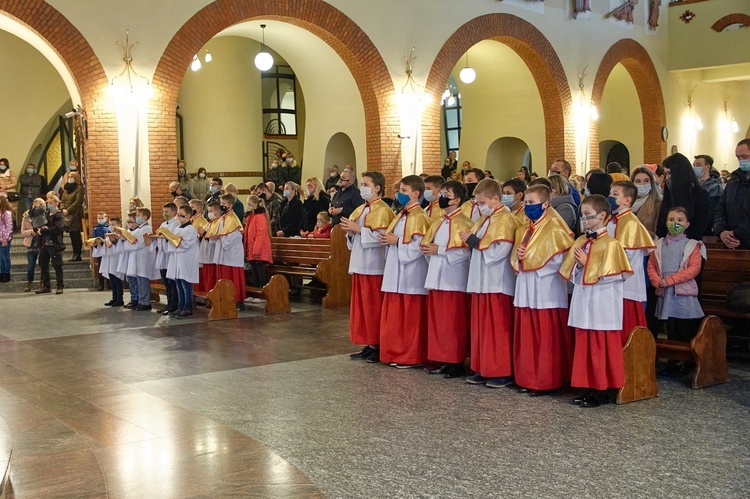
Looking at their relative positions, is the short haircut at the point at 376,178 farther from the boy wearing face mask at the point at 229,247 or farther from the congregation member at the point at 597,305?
the boy wearing face mask at the point at 229,247

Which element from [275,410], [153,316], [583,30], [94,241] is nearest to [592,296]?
[275,410]

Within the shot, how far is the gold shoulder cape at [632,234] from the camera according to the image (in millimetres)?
6367

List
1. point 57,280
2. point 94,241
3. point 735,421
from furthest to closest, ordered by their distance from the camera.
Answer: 1. point 57,280
2. point 94,241
3. point 735,421

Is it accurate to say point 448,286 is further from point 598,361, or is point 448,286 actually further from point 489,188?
point 598,361

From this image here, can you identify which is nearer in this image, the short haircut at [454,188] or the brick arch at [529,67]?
the short haircut at [454,188]

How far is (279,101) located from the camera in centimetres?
2342

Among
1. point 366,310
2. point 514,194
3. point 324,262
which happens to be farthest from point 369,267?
point 324,262

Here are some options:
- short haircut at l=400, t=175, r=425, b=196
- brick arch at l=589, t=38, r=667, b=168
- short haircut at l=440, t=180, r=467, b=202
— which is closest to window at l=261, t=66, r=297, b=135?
brick arch at l=589, t=38, r=667, b=168

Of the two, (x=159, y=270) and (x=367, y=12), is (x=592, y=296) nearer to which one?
(x=159, y=270)

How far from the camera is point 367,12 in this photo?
16.6m

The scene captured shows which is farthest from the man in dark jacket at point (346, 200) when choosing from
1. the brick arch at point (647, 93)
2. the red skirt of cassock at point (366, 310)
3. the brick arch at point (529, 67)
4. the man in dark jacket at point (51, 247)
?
the brick arch at point (647, 93)

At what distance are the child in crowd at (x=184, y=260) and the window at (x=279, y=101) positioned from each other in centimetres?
1257

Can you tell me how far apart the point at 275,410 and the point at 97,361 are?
276cm

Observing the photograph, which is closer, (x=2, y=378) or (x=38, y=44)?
(x=2, y=378)
